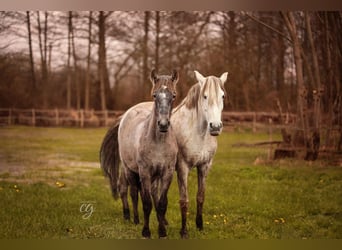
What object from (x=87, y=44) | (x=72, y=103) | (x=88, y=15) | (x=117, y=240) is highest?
(x=88, y=15)

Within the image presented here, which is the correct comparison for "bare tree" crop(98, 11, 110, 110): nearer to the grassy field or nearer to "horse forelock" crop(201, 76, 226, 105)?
the grassy field

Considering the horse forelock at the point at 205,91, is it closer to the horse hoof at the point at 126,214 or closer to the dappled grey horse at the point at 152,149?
the dappled grey horse at the point at 152,149

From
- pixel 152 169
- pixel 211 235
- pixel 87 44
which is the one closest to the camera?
pixel 152 169

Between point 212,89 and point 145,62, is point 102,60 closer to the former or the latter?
point 145,62

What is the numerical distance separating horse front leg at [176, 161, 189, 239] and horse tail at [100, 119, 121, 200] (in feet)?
2.29

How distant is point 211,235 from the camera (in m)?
4.34

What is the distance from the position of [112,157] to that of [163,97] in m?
1.11

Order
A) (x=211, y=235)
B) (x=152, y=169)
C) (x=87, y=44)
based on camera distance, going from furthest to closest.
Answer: (x=87, y=44) < (x=211, y=235) < (x=152, y=169)

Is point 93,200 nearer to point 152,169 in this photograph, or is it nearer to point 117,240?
point 117,240

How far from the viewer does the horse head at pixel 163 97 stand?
3.69m

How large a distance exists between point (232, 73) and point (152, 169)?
1430mm

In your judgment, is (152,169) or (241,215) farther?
(241,215)

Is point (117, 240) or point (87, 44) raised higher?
point (87, 44)
